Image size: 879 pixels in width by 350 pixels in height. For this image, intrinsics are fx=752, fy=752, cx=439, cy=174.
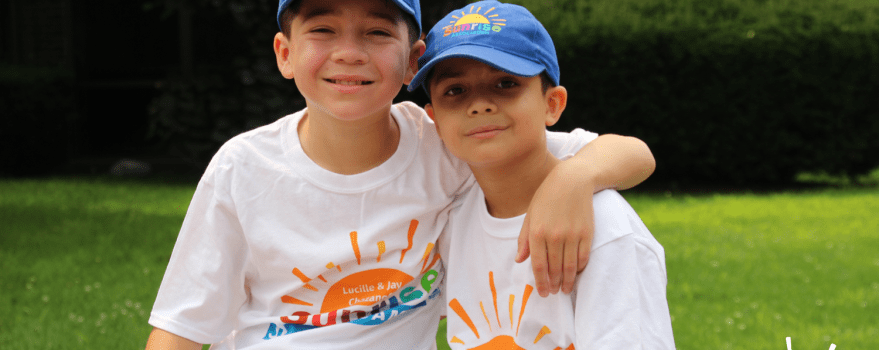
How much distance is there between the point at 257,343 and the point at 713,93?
629 cm

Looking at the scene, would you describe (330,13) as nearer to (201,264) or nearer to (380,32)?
(380,32)

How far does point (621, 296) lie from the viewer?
1.61 meters

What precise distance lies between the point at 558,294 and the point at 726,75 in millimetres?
6201

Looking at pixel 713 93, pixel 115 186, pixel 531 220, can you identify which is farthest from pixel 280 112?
pixel 531 220

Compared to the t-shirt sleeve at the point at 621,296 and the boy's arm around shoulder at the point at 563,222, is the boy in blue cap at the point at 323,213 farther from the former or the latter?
the t-shirt sleeve at the point at 621,296

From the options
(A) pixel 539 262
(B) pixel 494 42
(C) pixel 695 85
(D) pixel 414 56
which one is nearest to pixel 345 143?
(D) pixel 414 56

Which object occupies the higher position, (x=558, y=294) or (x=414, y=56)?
(x=414, y=56)

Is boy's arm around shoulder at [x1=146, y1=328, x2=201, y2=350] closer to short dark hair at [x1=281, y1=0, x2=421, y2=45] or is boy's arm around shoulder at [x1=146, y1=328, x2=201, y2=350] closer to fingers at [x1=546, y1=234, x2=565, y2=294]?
short dark hair at [x1=281, y1=0, x2=421, y2=45]

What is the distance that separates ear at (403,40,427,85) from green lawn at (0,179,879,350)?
1999mm

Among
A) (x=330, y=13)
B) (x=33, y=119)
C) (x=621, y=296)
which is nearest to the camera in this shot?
(x=621, y=296)

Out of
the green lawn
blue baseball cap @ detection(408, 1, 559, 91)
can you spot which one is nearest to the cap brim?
blue baseball cap @ detection(408, 1, 559, 91)

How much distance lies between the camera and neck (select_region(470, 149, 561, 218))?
6.15 feet

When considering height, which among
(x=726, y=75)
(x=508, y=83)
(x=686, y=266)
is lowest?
(x=686, y=266)

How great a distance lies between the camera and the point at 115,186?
7676mm
